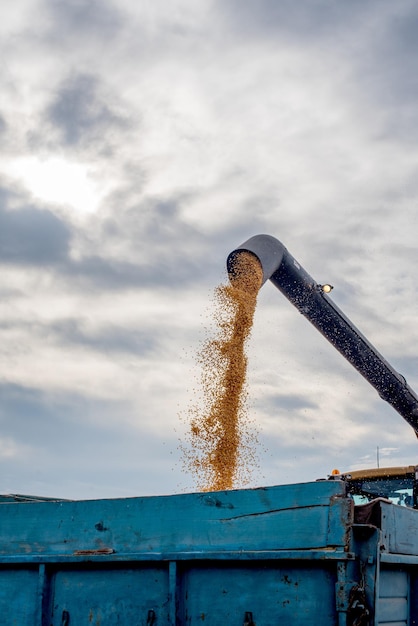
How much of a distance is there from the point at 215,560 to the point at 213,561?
2cm

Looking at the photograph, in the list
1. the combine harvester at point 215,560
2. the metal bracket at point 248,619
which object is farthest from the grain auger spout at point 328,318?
the metal bracket at point 248,619

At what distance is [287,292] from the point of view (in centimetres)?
1001

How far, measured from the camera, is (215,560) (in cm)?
376

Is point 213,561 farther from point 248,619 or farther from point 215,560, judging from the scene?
point 248,619

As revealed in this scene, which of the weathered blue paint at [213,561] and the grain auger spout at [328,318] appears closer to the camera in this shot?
the weathered blue paint at [213,561]

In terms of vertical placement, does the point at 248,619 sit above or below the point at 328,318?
below

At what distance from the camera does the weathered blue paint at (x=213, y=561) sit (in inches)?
140

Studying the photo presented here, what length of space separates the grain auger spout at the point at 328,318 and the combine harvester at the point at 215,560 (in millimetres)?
5252

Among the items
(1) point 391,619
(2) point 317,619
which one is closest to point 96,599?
(2) point 317,619

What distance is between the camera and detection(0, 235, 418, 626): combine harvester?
3.56m

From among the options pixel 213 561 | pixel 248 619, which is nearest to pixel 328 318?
pixel 213 561

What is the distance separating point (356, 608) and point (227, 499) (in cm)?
84

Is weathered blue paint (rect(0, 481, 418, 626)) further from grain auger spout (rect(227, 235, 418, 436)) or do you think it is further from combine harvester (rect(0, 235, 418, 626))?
grain auger spout (rect(227, 235, 418, 436))

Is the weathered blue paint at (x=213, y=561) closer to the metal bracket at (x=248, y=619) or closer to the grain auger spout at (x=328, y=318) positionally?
the metal bracket at (x=248, y=619)
